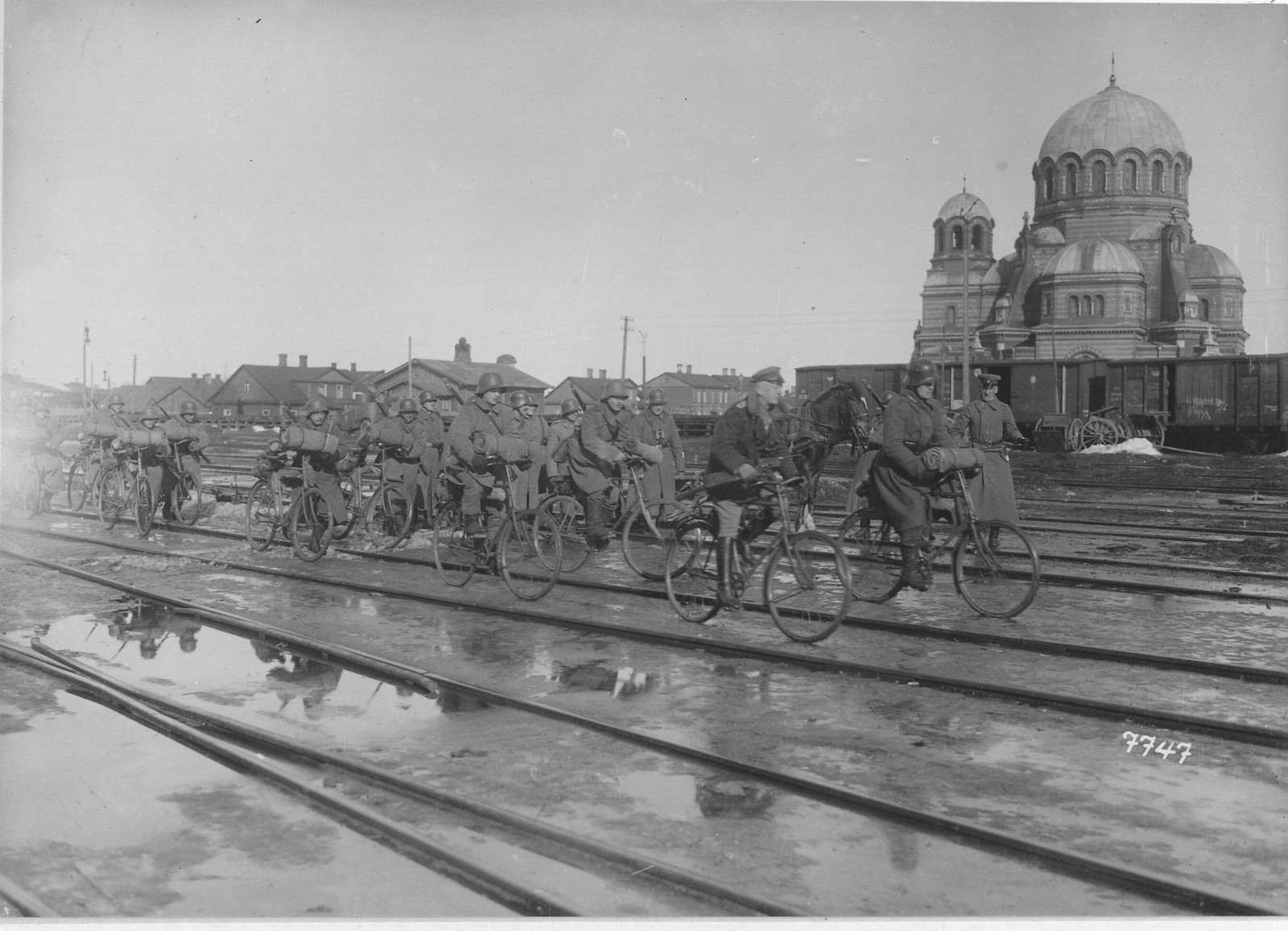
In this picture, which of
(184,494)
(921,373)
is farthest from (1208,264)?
(921,373)

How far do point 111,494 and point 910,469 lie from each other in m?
13.0

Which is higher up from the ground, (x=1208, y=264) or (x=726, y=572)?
(x=1208, y=264)

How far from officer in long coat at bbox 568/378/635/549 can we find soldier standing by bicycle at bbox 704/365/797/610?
9.56 ft

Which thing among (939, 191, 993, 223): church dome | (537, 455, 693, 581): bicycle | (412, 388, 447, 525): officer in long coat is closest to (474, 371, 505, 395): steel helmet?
(537, 455, 693, 581): bicycle

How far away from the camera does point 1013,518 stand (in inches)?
426

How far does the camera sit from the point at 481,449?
9914 millimetres

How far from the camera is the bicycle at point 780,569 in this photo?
791 cm

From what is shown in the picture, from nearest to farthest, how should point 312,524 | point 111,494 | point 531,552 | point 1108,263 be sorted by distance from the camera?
1. point 531,552
2. point 312,524
3. point 111,494
4. point 1108,263

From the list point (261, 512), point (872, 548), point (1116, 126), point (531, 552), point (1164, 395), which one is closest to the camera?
point (872, 548)

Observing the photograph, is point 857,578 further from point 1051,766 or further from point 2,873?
point 2,873

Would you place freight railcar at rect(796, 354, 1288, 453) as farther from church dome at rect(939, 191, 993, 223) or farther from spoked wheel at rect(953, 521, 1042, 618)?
church dome at rect(939, 191, 993, 223)

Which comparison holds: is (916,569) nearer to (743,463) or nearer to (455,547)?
(743,463)

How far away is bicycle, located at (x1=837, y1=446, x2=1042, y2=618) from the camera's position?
8531mm

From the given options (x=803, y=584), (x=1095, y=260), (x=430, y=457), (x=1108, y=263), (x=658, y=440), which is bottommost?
(x=803, y=584)
